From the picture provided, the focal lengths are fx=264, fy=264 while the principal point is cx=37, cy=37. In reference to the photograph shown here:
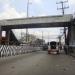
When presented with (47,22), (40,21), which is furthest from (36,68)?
(40,21)

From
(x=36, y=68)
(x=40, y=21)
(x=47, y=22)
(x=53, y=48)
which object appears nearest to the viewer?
(x=36, y=68)

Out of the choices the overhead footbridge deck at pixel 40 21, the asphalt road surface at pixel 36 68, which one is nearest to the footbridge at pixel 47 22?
the overhead footbridge deck at pixel 40 21

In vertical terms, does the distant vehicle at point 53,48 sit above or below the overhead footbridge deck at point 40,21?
below

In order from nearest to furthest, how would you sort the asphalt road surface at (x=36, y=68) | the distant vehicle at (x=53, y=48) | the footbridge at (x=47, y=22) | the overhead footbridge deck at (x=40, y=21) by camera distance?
the asphalt road surface at (x=36, y=68)
the distant vehicle at (x=53, y=48)
the footbridge at (x=47, y=22)
the overhead footbridge deck at (x=40, y=21)

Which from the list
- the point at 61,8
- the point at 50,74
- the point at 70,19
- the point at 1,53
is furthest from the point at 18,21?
the point at 50,74

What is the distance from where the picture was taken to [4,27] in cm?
7162

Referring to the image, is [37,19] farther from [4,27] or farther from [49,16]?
[4,27]

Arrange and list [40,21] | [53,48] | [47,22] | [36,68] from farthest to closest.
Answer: [40,21] → [47,22] → [53,48] → [36,68]

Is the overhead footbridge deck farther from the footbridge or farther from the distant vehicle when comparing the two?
the distant vehicle

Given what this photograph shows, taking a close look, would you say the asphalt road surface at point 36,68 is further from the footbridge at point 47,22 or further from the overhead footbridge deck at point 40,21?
the overhead footbridge deck at point 40,21

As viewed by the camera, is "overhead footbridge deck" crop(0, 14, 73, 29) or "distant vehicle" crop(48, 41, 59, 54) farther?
"overhead footbridge deck" crop(0, 14, 73, 29)

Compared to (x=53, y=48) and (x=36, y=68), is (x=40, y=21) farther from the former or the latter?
(x=36, y=68)

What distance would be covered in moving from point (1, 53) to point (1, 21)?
34.0 meters

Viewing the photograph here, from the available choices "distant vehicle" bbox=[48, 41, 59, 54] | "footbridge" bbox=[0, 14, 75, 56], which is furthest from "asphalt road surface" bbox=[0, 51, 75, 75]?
"footbridge" bbox=[0, 14, 75, 56]
